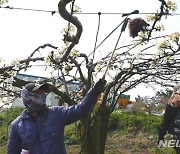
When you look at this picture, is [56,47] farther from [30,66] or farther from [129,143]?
[129,143]

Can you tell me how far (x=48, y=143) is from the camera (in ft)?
11.4

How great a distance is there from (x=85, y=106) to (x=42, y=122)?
0.46 metres

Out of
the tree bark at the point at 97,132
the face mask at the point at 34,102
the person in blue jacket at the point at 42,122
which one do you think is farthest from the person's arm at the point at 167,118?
the tree bark at the point at 97,132

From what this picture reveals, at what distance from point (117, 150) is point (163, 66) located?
28.7 feet

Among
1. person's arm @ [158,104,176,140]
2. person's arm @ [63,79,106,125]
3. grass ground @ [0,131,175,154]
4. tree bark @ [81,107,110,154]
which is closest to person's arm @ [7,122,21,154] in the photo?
person's arm @ [63,79,106,125]

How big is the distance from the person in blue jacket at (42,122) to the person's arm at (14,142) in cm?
8

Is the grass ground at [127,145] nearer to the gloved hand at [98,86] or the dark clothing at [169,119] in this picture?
the dark clothing at [169,119]

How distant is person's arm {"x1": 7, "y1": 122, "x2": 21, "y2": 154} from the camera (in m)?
3.75

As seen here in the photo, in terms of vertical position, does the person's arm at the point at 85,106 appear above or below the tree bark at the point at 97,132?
above

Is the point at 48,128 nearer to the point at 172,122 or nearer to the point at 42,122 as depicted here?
the point at 42,122

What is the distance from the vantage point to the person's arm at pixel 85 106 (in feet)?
10.8

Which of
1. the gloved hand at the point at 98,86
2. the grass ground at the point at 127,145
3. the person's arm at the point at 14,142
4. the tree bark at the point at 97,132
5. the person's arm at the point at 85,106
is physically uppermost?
the gloved hand at the point at 98,86

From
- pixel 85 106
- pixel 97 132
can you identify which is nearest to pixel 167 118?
pixel 85 106

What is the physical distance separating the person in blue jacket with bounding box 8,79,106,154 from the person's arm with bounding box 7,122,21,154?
0.08 metres
